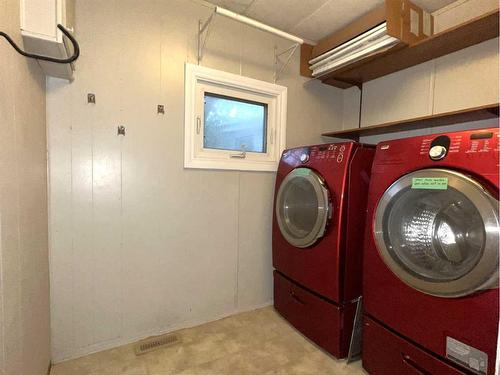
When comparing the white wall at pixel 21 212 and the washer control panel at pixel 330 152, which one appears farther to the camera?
the washer control panel at pixel 330 152

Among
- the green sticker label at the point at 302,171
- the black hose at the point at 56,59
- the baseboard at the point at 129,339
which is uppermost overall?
the black hose at the point at 56,59

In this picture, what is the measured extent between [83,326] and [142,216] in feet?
2.30

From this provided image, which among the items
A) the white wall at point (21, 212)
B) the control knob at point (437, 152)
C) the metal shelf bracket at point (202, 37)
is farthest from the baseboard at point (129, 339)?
the metal shelf bracket at point (202, 37)

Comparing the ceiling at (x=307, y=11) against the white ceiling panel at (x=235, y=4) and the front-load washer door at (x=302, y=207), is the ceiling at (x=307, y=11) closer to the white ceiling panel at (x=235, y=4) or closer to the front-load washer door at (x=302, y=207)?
the white ceiling panel at (x=235, y=4)

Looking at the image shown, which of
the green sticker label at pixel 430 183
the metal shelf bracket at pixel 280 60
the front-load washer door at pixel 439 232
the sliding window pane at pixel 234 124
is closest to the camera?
the front-load washer door at pixel 439 232

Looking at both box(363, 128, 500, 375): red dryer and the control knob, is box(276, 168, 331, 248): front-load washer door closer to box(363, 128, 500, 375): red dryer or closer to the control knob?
box(363, 128, 500, 375): red dryer

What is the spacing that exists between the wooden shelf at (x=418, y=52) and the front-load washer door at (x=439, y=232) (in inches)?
38.3

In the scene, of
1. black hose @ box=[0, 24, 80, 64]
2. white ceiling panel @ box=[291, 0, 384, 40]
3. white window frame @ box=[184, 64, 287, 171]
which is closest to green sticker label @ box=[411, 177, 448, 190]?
white window frame @ box=[184, 64, 287, 171]

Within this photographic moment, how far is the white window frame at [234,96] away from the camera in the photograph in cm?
171

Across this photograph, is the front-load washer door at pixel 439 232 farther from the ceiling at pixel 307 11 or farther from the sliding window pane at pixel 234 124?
the ceiling at pixel 307 11

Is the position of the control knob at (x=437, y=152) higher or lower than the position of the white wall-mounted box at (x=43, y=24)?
lower

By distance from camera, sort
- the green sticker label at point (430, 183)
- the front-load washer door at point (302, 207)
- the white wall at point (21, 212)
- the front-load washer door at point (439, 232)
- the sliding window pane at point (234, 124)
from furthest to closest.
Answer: the sliding window pane at point (234, 124) → the front-load washer door at point (302, 207) → the green sticker label at point (430, 183) → the front-load washer door at point (439, 232) → the white wall at point (21, 212)

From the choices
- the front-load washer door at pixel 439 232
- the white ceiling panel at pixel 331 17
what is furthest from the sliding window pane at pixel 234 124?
the front-load washer door at pixel 439 232

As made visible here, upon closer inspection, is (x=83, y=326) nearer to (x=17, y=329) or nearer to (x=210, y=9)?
(x=17, y=329)
